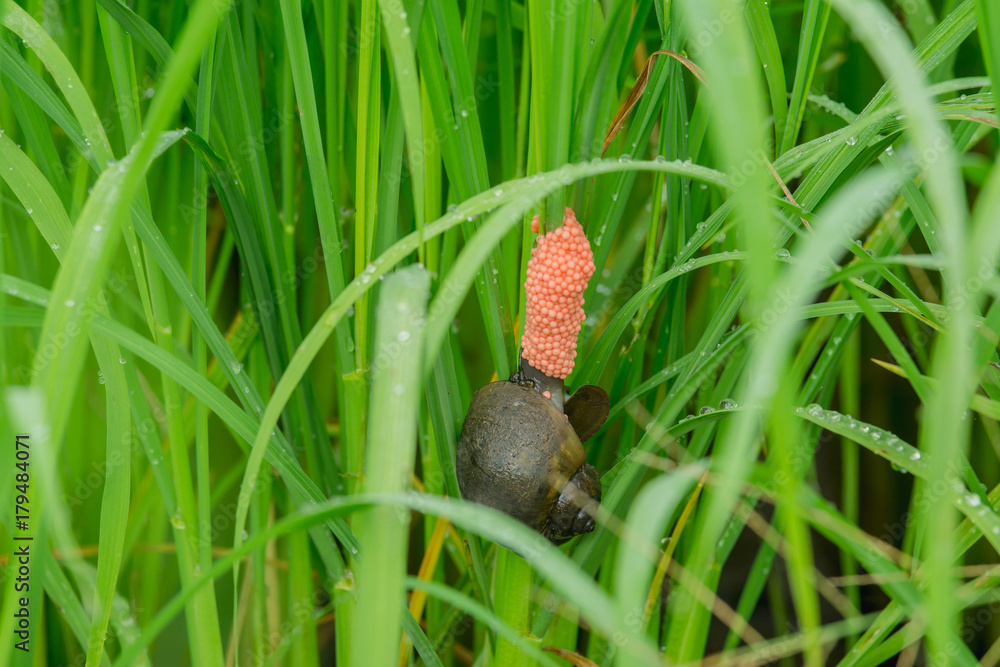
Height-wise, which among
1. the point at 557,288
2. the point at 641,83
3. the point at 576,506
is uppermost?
the point at 641,83

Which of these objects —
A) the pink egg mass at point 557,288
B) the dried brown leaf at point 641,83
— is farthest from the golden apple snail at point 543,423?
the dried brown leaf at point 641,83

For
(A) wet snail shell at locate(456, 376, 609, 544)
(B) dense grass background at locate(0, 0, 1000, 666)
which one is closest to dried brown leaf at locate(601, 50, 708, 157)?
(B) dense grass background at locate(0, 0, 1000, 666)

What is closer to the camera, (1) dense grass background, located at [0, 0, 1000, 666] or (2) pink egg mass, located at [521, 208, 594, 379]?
(1) dense grass background, located at [0, 0, 1000, 666]

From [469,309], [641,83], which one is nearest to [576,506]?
[641,83]

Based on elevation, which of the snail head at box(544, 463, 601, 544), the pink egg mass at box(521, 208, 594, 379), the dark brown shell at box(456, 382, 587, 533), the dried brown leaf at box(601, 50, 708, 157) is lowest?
the snail head at box(544, 463, 601, 544)

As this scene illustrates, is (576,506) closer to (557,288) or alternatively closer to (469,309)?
(557,288)

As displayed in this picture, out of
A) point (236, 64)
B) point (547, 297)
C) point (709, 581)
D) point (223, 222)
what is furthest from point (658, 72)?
point (223, 222)

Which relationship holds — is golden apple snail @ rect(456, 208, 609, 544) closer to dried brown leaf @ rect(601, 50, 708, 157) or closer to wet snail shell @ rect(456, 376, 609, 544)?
wet snail shell @ rect(456, 376, 609, 544)

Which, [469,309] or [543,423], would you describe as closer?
[543,423]
